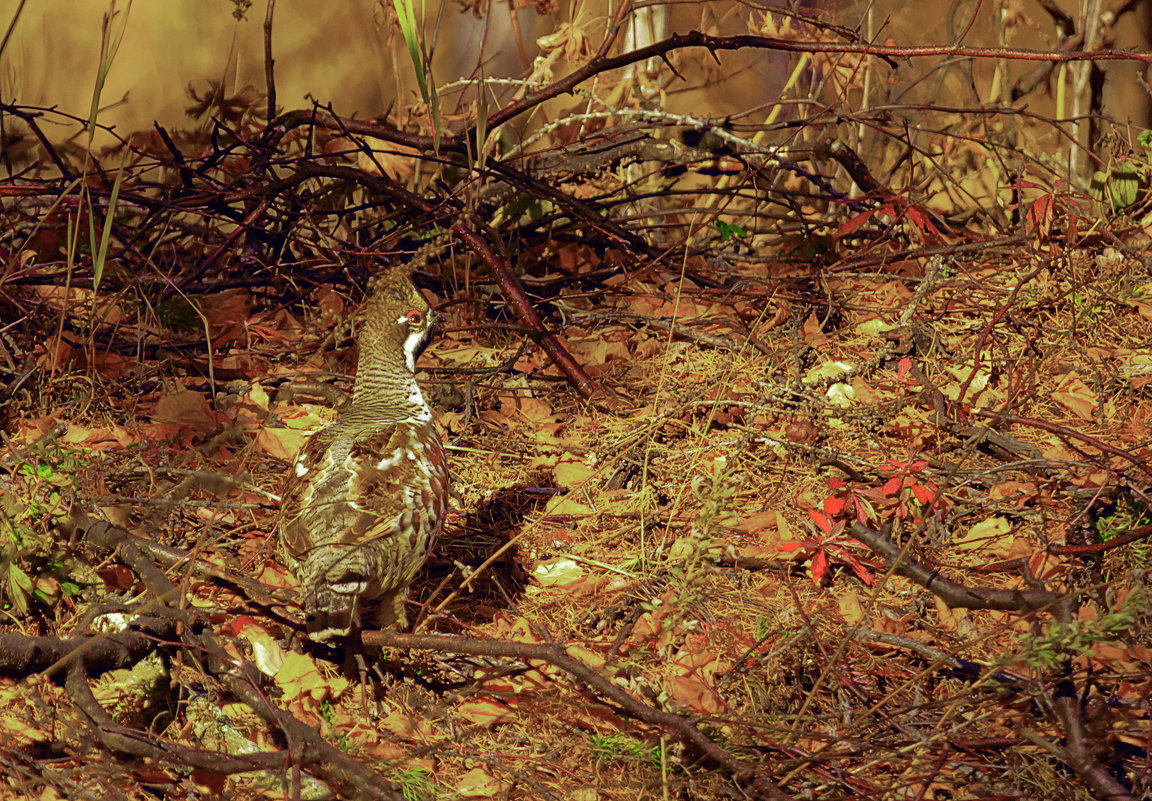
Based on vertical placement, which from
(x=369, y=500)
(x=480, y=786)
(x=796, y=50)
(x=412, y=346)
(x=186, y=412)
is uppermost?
(x=796, y=50)

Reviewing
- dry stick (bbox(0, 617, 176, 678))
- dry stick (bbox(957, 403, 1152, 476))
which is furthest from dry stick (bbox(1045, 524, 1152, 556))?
dry stick (bbox(0, 617, 176, 678))

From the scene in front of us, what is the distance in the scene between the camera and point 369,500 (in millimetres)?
2924

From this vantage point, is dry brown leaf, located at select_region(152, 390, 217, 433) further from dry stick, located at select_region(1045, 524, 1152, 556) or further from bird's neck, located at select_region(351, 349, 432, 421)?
dry stick, located at select_region(1045, 524, 1152, 556)

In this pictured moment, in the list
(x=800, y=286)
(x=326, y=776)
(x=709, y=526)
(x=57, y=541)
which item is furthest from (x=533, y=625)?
(x=800, y=286)

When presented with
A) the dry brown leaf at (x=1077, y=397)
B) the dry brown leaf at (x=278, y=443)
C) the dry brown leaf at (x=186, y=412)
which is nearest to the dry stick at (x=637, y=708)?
the dry brown leaf at (x=278, y=443)

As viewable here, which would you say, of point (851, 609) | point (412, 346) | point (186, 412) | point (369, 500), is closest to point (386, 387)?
point (412, 346)

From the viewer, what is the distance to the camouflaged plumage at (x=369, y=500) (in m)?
2.82

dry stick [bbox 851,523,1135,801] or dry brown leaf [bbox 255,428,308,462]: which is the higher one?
dry brown leaf [bbox 255,428,308,462]

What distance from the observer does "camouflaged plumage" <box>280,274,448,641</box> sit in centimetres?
282

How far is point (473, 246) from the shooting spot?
14.4 feet

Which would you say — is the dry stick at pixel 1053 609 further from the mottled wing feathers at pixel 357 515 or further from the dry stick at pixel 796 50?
the dry stick at pixel 796 50

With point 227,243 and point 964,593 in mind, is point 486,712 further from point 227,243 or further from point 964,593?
point 227,243

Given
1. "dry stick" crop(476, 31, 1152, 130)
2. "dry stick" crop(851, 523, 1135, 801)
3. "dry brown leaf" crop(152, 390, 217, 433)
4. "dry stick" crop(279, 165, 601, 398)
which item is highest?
"dry stick" crop(476, 31, 1152, 130)

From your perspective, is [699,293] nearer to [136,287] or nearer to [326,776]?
[136,287]
